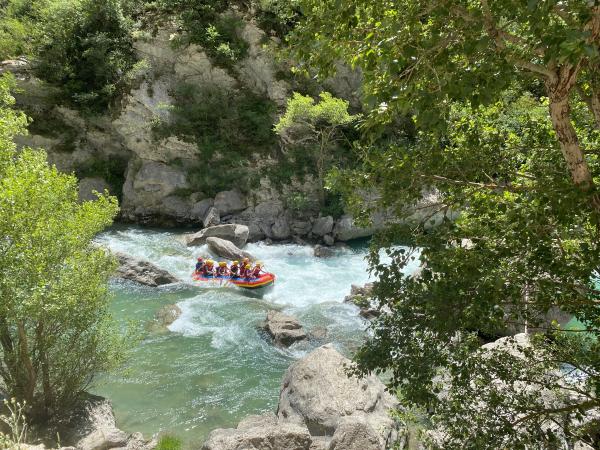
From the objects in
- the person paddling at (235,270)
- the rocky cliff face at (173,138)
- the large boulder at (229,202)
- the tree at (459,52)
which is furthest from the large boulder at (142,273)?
the tree at (459,52)

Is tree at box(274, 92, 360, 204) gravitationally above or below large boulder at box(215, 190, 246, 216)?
above

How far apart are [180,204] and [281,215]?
568cm

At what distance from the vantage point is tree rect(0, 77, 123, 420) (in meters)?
6.41

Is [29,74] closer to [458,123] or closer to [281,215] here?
[281,215]

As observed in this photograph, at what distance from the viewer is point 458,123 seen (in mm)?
4555

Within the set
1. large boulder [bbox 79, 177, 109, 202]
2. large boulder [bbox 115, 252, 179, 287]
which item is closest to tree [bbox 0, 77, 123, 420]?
large boulder [bbox 115, 252, 179, 287]

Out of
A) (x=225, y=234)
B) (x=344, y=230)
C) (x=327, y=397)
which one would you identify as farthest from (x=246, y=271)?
(x=327, y=397)

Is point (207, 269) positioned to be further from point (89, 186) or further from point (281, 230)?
point (89, 186)

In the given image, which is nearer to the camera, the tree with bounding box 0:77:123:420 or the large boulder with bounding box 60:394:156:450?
the tree with bounding box 0:77:123:420

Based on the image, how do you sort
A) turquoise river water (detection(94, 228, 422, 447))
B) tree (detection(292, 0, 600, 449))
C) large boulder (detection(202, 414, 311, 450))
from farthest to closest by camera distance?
turquoise river water (detection(94, 228, 422, 447)) < large boulder (detection(202, 414, 311, 450)) < tree (detection(292, 0, 600, 449))

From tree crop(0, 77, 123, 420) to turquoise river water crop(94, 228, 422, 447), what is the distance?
1.17 metres

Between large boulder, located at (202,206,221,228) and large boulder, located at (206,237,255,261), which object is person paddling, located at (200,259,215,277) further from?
large boulder, located at (202,206,221,228)

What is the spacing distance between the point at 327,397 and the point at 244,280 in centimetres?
781

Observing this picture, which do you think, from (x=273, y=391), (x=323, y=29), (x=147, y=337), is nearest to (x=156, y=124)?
(x=147, y=337)
